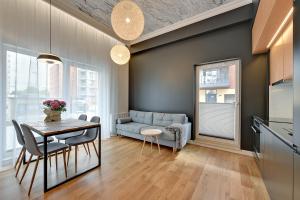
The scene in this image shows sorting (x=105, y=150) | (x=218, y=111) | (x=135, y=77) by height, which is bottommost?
(x=105, y=150)

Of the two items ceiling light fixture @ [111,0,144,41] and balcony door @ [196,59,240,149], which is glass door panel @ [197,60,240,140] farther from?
ceiling light fixture @ [111,0,144,41]

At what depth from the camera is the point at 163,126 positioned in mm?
3865

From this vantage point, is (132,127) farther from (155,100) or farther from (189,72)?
(189,72)

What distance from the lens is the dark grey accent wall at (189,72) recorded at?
2.90 m

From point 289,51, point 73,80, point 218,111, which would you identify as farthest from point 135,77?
point 289,51

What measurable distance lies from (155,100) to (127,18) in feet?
10.1

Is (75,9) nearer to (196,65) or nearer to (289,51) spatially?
(196,65)

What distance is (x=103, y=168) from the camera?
2387 millimetres

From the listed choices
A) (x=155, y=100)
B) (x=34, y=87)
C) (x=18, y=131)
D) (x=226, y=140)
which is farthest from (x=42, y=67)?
(x=226, y=140)

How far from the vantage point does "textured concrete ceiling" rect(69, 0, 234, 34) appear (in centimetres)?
291

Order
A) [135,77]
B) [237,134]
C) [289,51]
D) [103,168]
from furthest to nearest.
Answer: [135,77], [237,134], [103,168], [289,51]

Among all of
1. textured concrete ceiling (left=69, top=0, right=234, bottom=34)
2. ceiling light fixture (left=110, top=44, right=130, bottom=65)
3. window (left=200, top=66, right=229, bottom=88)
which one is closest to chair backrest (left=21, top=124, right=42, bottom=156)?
ceiling light fixture (left=110, top=44, right=130, bottom=65)

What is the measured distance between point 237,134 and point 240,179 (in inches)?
49.9

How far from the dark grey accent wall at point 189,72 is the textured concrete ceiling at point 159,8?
637 millimetres
